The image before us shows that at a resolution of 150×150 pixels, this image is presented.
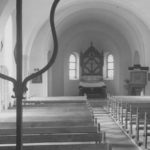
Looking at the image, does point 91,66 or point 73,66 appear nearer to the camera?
point 91,66

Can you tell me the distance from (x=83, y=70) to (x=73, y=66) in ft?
3.73

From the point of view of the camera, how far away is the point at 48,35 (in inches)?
731

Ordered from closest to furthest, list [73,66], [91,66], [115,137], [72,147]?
[72,147], [115,137], [91,66], [73,66]

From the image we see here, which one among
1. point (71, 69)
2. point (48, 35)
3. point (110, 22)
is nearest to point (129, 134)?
point (48, 35)

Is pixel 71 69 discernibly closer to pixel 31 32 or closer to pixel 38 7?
pixel 31 32

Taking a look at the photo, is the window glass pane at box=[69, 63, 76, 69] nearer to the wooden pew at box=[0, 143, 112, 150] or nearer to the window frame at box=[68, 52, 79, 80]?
the window frame at box=[68, 52, 79, 80]

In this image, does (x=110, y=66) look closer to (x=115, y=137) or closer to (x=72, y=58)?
(x=72, y=58)

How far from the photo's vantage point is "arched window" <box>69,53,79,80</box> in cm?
2449

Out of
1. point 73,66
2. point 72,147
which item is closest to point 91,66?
point 73,66

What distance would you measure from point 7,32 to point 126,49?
1225cm

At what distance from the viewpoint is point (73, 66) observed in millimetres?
24625

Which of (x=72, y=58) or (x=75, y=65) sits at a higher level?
(x=72, y=58)

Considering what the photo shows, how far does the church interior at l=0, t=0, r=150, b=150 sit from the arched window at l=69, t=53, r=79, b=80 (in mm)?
47

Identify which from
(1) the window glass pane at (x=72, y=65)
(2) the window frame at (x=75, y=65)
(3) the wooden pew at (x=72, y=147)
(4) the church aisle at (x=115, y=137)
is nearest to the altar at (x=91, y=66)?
(2) the window frame at (x=75, y=65)
